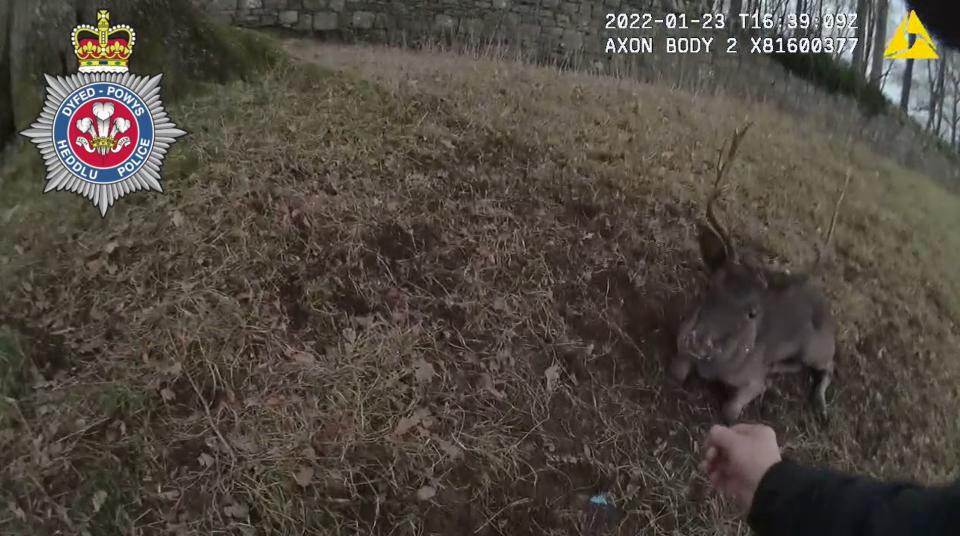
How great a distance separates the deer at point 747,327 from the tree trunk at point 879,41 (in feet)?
2.24

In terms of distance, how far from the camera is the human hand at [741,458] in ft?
4.09

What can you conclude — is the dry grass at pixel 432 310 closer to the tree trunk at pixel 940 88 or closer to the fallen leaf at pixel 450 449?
the fallen leaf at pixel 450 449

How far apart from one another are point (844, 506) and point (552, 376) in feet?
3.99

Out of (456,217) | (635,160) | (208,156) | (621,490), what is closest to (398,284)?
(456,217)

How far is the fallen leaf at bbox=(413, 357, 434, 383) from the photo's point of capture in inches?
81.3

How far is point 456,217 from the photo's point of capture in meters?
2.59

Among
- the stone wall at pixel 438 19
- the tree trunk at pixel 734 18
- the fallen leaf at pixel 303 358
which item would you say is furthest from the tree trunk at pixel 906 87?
the fallen leaf at pixel 303 358

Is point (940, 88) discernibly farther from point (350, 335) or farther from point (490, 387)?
point (350, 335)

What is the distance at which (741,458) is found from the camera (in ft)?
4.20

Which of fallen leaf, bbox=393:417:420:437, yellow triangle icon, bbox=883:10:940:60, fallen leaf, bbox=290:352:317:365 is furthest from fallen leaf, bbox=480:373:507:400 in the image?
yellow triangle icon, bbox=883:10:940:60

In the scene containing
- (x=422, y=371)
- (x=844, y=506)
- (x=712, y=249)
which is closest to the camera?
(x=844, y=506)

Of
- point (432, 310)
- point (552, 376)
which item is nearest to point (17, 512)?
point (432, 310)

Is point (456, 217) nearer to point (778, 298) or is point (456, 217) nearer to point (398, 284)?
point (398, 284)

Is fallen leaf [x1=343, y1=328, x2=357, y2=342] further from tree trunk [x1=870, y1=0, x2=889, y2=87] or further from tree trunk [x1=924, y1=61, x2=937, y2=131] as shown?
tree trunk [x1=924, y1=61, x2=937, y2=131]
